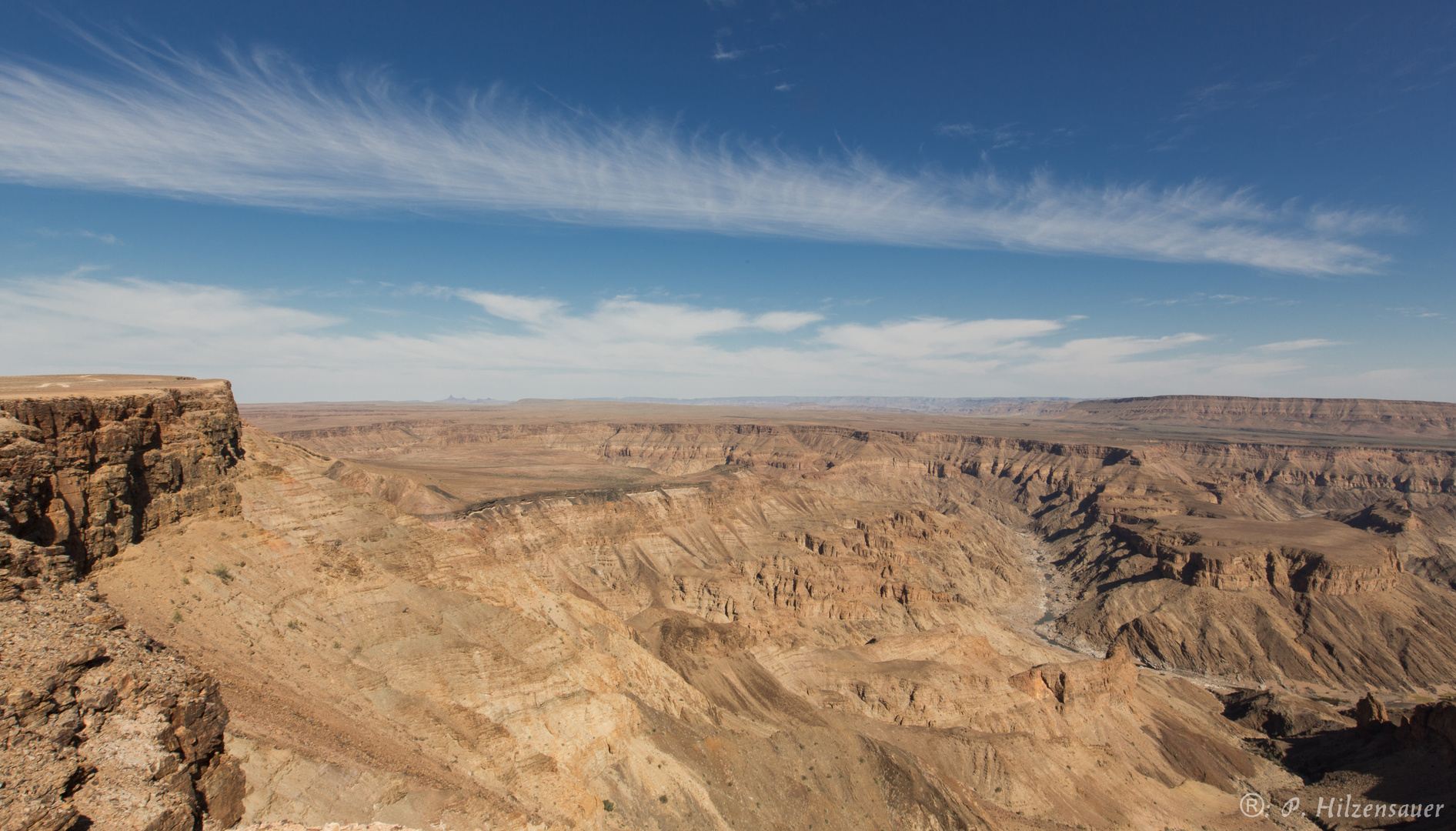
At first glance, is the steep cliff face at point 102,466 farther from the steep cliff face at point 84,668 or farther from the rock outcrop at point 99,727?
the rock outcrop at point 99,727

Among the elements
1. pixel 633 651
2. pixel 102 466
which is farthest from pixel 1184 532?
pixel 102 466

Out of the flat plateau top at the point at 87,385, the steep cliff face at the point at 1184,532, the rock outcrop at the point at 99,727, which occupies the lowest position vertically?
the steep cliff face at the point at 1184,532

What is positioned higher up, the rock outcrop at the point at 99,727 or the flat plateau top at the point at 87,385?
the flat plateau top at the point at 87,385

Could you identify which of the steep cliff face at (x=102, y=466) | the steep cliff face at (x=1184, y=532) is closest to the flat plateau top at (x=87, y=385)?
the steep cliff face at (x=102, y=466)

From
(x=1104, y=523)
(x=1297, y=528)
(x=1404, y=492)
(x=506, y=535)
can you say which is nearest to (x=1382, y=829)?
(x=506, y=535)

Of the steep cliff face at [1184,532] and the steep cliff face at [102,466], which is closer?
the steep cliff face at [102,466]

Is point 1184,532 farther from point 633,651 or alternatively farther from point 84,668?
point 84,668

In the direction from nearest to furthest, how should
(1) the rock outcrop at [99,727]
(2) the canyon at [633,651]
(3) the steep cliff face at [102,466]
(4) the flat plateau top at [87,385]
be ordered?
(1) the rock outcrop at [99,727] → (2) the canyon at [633,651] → (3) the steep cliff face at [102,466] → (4) the flat plateau top at [87,385]

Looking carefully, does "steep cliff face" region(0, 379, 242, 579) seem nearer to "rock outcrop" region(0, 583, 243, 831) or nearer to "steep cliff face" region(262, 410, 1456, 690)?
"rock outcrop" region(0, 583, 243, 831)
